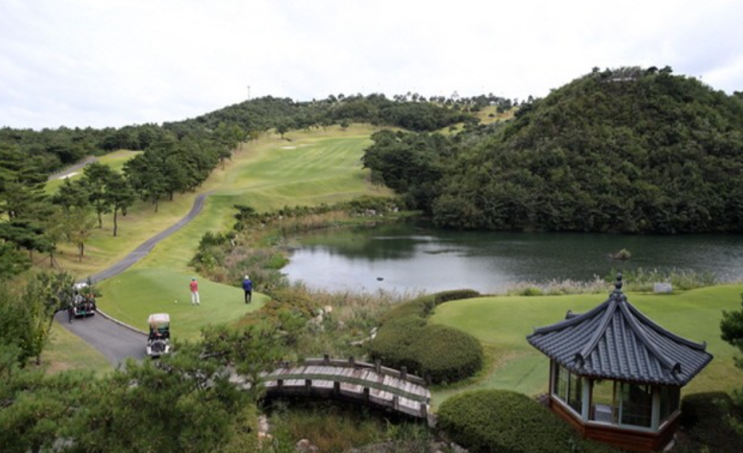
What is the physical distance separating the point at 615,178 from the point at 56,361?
60.5m

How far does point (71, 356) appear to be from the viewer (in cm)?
1717

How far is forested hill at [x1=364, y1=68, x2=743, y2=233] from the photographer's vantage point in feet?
192

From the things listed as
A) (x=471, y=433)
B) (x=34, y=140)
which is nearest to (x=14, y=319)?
(x=471, y=433)

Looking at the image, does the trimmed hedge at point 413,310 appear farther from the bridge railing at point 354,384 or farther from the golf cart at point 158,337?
the golf cart at point 158,337

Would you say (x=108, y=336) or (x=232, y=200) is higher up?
(x=232, y=200)

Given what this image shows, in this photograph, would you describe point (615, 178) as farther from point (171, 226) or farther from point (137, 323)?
point (137, 323)

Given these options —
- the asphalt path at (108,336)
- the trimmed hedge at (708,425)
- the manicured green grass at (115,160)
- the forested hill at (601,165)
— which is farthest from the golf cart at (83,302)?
the forested hill at (601,165)

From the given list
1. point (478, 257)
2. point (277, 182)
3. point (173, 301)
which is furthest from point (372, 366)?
point (277, 182)

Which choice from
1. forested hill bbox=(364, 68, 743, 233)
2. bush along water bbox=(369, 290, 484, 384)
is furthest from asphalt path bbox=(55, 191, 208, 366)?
forested hill bbox=(364, 68, 743, 233)

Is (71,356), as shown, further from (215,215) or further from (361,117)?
(361,117)

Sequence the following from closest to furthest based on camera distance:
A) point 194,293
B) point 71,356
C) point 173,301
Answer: point 71,356 < point 194,293 < point 173,301

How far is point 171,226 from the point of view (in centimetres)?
4462

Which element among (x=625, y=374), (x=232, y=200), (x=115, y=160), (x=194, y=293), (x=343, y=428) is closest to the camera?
(x=625, y=374)

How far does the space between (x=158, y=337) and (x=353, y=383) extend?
24.0 ft
